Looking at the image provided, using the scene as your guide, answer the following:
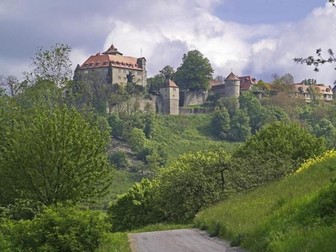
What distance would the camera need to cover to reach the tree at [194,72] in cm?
14162

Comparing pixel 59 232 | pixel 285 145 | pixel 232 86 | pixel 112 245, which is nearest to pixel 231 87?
pixel 232 86

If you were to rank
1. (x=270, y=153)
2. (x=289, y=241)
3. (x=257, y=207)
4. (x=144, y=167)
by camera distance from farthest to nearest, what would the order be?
(x=144, y=167) → (x=270, y=153) → (x=257, y=207) → (x=289, y=241)

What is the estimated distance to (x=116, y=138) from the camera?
391 ft

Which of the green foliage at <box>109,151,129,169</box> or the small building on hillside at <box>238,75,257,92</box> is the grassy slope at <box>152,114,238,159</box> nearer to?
the green foliage at <box>109,151,129,169</box>

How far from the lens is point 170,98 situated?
5448 inches

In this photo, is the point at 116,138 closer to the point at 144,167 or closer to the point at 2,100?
the point at 144,167

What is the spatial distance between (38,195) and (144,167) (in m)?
77.5

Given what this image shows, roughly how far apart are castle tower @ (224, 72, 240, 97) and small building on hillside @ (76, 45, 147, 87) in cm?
2091

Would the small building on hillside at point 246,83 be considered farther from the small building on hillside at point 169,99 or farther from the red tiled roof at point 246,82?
the small building on hillside at point 169,99

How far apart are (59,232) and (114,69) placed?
407ft

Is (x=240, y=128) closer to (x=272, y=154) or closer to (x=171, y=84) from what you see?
(x=171, y=84)

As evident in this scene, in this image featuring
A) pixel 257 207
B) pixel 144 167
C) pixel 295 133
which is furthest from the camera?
pixel 144 167

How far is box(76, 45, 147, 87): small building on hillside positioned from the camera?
13925 centimetres

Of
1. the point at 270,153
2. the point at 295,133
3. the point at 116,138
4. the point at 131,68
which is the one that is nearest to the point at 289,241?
the point at 270,153
